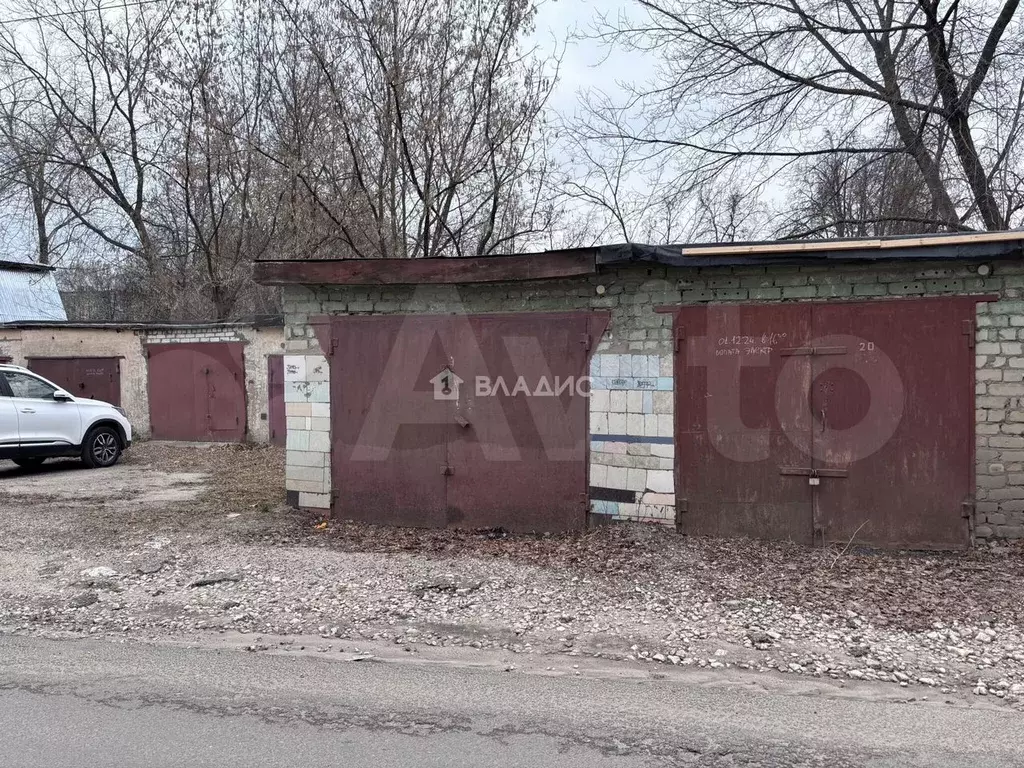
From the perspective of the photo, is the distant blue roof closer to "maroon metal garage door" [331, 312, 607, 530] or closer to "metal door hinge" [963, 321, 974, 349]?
"maroon metal garage door" [331, 312, 607, 530]

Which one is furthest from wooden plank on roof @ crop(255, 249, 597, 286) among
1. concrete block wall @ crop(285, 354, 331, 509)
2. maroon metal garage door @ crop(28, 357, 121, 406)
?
maroon metal garage door @ crop(28, 357, 121, 406)

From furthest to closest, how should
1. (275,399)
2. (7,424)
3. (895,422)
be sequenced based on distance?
(275,399)
(7,424)
(895,422)

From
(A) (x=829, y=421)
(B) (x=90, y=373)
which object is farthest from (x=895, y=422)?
(B) (x=90, y=373)

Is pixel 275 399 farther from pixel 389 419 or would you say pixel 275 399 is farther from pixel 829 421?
pixel 829 421

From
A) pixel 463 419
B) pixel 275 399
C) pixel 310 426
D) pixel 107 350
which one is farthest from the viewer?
pixel 107 350

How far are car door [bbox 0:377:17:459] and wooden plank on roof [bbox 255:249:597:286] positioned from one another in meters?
5.93

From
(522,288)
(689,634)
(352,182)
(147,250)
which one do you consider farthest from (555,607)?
(147,250)

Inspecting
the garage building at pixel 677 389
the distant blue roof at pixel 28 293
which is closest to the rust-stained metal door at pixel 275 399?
the garage building at pixel 677 389

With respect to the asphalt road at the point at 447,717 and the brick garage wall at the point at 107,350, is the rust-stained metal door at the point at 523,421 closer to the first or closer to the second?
the asphalt road at the point at 447,717

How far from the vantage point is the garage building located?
6078 millimetres

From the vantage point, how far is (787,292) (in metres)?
6.46

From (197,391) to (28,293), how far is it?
12828 mm

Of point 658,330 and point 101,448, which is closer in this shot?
point 658,330

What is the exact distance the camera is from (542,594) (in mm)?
5434
